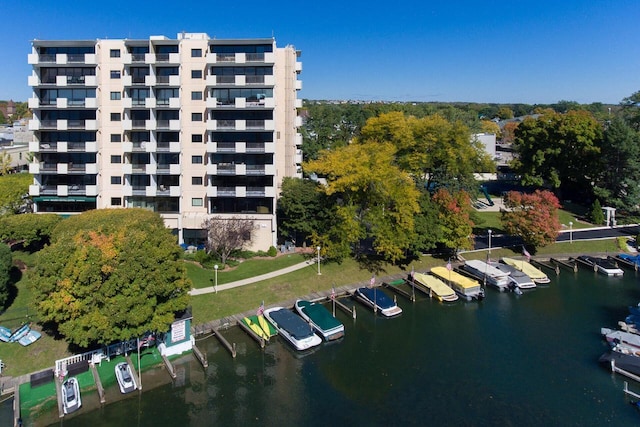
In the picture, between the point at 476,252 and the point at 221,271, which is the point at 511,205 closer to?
the point at 476,252

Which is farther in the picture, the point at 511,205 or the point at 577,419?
the point at 511,205

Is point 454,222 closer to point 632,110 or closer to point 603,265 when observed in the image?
point 603,265

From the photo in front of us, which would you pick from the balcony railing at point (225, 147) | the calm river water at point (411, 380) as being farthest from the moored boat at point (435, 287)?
the balcony railing at point (225, 147)

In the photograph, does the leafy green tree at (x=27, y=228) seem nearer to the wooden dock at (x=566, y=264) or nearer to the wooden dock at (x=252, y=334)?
the wooden dock at (x=252, y=334)

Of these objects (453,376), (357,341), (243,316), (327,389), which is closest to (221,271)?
(243,316)

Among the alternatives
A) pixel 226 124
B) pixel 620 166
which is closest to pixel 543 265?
pixel 620 166

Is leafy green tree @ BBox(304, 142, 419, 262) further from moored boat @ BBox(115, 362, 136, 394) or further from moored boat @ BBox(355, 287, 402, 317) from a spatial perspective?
moored boat @ BBox(115, 362, 136, 394)
